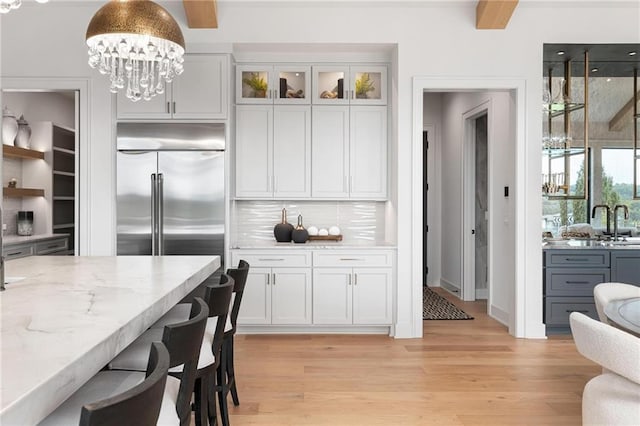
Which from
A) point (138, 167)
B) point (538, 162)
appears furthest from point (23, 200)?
point (538, 162)

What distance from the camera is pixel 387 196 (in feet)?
15.9

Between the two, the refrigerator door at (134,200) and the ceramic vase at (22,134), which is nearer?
the refrigerator door at (134,200)

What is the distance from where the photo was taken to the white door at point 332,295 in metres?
4.51

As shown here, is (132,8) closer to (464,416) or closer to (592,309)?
(464,416)

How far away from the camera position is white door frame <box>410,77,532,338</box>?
178 inches

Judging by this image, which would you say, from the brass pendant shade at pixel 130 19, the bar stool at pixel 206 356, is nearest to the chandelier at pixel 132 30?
the brass pendant shade at pixel 130 19

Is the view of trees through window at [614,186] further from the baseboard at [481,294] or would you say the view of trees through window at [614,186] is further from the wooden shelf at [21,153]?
the wooden shelf at [21,153]

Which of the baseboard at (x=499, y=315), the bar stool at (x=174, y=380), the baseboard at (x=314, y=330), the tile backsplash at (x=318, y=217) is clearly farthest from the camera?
the tile backsplash at (x=318, y=217)

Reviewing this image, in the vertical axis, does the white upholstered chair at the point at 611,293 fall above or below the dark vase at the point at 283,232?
below

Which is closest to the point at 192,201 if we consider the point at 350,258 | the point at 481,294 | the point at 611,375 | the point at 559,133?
the point at 350,258

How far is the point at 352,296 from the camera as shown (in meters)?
4.51

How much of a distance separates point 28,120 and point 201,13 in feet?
11.0

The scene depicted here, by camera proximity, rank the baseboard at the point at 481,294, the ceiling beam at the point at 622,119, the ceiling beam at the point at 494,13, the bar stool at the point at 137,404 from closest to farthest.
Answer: the bar stool at the point at 137,404, the ceiling beam at the point at 494,13, the ceiling beam at the point at 622,119, the baseboard at the point at 481,294

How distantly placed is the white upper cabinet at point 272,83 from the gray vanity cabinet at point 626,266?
3.30 meters
